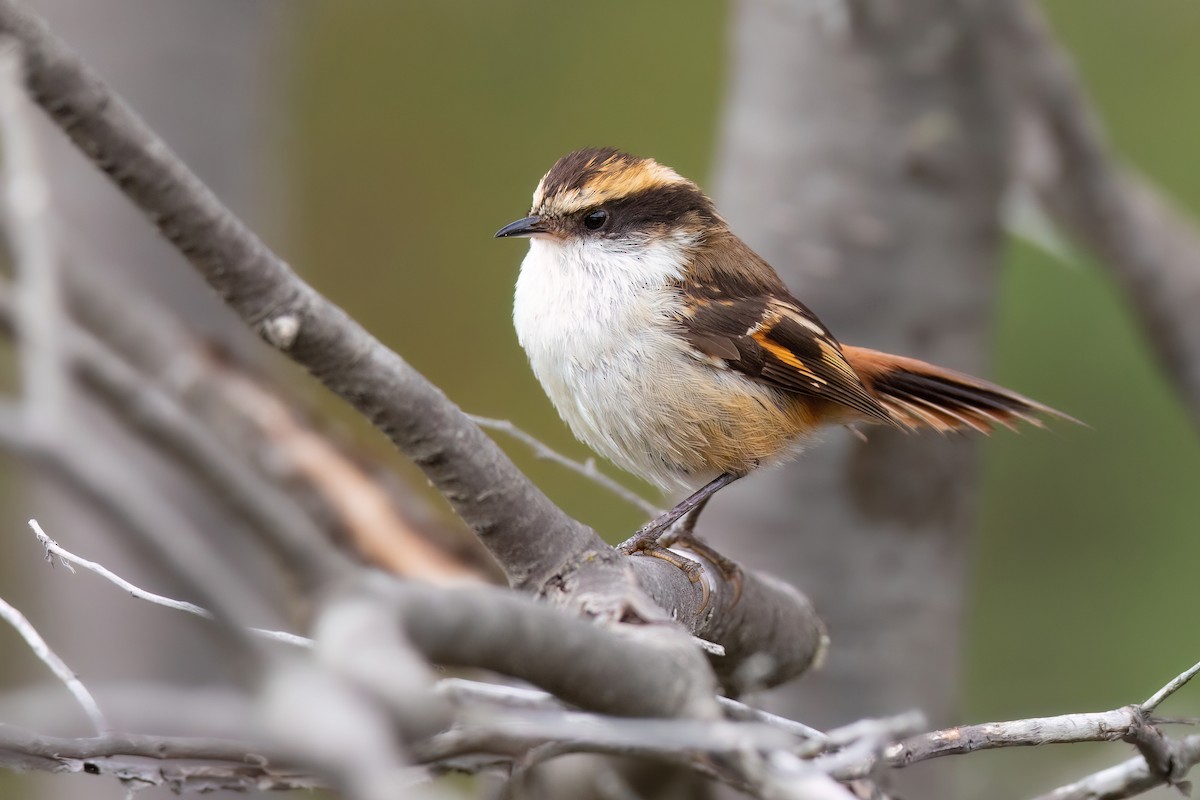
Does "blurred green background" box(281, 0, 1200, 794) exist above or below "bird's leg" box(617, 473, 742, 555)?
above

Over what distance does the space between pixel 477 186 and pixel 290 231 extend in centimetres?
98

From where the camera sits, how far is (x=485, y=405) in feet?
19.3

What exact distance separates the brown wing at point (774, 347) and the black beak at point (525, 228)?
0.41m

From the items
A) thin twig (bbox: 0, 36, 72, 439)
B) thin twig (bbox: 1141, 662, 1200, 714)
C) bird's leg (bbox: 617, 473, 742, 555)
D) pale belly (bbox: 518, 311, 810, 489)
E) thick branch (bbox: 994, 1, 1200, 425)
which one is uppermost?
thick branch (bbox: 994, 1, 1200, 425)

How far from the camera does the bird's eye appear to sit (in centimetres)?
297

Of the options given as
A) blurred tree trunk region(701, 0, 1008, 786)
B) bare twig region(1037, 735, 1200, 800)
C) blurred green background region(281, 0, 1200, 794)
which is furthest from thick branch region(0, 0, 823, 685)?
blurred green background region(281, 0, 1200, 794)

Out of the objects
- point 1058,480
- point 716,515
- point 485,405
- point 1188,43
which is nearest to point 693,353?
point 716,515

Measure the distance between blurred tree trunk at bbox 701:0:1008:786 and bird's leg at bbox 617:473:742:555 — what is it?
1.64 feet

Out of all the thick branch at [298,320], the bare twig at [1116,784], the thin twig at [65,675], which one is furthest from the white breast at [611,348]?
the thin twig at [65,675]

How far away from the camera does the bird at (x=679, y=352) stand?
8.94 ft

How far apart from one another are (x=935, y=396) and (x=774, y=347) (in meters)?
0.46

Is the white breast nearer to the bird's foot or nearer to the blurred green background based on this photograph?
the bird's foot

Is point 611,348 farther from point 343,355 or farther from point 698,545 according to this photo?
point 343,355

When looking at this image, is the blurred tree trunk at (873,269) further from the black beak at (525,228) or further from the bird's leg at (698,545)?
the black beak at (525,228)
